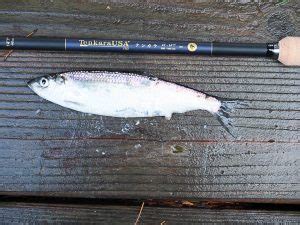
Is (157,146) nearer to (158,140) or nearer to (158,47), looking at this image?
(158,140)

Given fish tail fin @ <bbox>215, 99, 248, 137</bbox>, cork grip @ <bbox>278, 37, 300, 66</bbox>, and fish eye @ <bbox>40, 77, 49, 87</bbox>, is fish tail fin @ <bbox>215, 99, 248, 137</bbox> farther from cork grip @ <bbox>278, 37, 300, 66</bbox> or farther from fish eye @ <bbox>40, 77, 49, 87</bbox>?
fish eye @ <bbox>40, 77, 49, 87</bbox>

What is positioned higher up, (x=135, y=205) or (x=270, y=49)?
(x=270, y=49)

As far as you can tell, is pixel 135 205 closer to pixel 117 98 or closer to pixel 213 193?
pixel 213 193

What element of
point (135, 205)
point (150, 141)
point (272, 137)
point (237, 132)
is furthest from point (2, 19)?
point (272, 137)

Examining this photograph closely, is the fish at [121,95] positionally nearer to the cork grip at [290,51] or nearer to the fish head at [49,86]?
the fish head at [49,86]

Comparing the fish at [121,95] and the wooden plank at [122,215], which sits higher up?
the fish at [121,95]

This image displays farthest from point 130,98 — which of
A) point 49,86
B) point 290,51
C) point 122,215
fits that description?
point 290,51

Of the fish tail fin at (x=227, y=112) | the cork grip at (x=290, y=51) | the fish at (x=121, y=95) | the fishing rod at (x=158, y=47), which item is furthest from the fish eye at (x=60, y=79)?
the cork grip at (x=290, y=51)
